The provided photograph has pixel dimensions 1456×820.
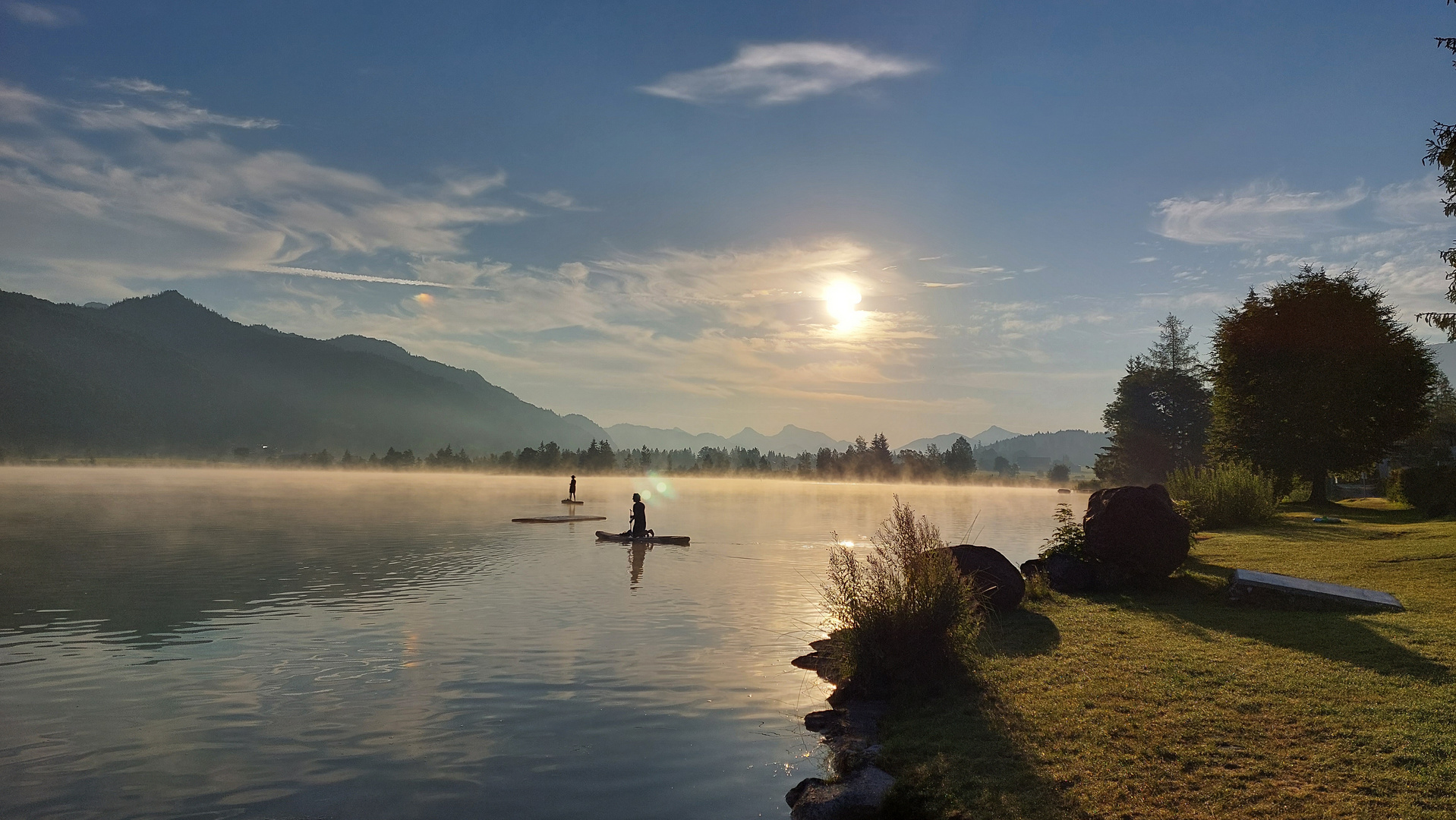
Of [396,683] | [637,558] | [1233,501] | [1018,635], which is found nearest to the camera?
[396,683]

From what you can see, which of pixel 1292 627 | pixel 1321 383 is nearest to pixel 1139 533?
pixel 1292 627

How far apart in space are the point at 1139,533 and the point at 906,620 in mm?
11134

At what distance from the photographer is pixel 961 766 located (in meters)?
9.95

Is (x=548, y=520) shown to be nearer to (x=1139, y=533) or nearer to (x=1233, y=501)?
(x=1233, y=501)

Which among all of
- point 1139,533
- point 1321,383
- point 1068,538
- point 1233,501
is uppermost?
point 1321,383

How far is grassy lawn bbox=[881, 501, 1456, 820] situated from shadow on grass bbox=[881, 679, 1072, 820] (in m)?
0.03

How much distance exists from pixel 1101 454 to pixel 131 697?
418 ft

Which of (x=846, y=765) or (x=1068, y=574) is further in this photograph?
(x=1068, y=574)

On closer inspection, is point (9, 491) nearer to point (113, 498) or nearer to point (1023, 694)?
point (113, 498)

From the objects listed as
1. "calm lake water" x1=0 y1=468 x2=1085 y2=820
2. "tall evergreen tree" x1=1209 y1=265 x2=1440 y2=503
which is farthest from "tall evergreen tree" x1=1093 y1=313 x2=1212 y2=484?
"calm lake water" x1=0 y1=468 x2=1085 y2=820

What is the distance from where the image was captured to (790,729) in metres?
13.0

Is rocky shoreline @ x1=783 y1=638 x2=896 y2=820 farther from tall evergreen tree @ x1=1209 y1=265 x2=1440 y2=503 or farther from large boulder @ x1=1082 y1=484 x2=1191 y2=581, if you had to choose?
tall evergreen tree @ x1=1209 y1=265 x2=1440 y2=503

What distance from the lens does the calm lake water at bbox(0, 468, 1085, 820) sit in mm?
10164

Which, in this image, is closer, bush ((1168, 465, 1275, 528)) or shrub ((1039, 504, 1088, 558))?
shrub ((1039, 504, 1088, 558))
